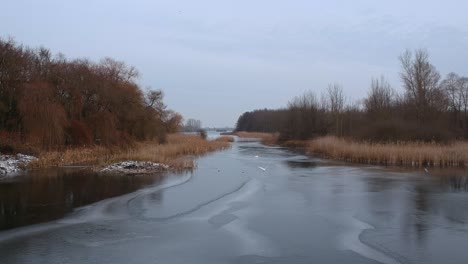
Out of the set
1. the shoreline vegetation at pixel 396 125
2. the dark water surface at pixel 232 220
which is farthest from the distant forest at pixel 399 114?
the dark water surface at pixel 232 220

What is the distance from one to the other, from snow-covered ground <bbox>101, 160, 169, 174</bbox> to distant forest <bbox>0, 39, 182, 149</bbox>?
743 cm

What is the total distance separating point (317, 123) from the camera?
65.2m

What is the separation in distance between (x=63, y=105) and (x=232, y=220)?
2736 centimetres

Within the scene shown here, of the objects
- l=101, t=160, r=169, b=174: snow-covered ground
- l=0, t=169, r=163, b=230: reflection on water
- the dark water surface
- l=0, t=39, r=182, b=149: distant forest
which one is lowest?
the dark water surface

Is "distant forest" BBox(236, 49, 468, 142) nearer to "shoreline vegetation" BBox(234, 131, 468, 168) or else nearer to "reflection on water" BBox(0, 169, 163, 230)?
"shoreline vegetation" BBox(234, 131, 468, 168)

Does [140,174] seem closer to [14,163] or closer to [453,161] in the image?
[14,163]

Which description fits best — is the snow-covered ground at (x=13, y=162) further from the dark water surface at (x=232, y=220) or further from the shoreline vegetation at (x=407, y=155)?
the shoreline vegetation at (x=407, y=155)

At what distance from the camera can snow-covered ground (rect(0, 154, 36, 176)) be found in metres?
22.6

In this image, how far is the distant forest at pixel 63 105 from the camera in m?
29.1

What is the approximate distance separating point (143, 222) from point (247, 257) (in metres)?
3.94

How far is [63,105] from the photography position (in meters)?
35.3

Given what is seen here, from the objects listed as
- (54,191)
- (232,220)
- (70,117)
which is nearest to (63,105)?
(70,117)

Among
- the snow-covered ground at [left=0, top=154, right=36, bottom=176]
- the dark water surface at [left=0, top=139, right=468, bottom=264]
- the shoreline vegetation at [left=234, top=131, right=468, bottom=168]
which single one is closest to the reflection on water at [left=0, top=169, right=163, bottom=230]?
the dark water surface at [left=0, top=139, right=468, bottom=264]

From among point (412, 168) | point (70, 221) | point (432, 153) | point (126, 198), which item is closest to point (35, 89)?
point (126, 198)
